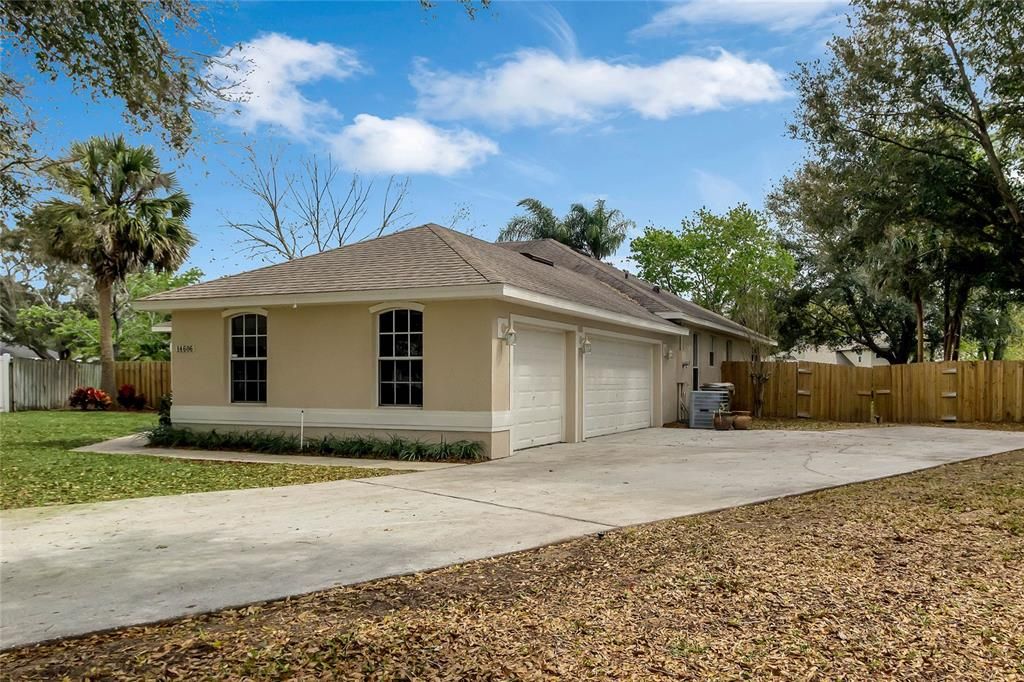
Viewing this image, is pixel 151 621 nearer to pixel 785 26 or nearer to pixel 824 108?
pixel 785 26

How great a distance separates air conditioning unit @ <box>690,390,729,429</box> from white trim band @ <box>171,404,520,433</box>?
8210mm

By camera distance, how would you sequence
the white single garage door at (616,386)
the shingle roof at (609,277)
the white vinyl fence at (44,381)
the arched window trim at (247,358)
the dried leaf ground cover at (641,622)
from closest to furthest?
the dried leaf ground cover at (641,622)
the arched window trim at (247,358)
the white single garage door at (616,386)
the shingle roof at (609,277)
the white vinyl fence at (44,381)

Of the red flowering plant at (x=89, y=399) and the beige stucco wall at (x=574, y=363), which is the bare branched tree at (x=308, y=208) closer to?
the red flowering plant at (x=89, y=399)

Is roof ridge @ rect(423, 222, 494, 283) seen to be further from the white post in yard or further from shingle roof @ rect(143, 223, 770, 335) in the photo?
the white post in yard

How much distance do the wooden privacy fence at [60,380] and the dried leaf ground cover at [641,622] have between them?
23.6 m

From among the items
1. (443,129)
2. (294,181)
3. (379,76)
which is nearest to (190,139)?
(379,76)

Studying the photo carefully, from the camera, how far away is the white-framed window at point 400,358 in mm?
12102

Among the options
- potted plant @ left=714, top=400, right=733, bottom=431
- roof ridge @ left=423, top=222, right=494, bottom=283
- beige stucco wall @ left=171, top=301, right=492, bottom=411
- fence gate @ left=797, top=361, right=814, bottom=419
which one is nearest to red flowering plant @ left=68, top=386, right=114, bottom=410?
beige stucco wall @ left=171, top=301, right=492, bottom=411

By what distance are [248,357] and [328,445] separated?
8.40 ft

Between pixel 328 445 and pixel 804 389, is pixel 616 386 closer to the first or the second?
pixel 328 445

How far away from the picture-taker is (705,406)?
733 inches

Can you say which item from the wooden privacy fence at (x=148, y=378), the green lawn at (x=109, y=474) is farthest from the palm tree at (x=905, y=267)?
the wooden privacy fence at (x=148, y=378)

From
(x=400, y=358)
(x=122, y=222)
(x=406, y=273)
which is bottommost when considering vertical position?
(x=400, y=358)

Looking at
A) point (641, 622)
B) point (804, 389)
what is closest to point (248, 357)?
point (641, 622)
